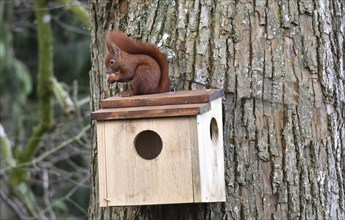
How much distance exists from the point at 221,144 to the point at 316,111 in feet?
1.13

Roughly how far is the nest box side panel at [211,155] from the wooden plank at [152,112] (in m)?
0.03

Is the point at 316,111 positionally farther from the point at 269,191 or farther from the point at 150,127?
the point at 150,127

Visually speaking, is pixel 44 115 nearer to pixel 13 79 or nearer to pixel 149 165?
pixel 149 165

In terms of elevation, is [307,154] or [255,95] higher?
[255,95]

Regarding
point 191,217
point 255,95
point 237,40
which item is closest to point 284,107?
point 255,95

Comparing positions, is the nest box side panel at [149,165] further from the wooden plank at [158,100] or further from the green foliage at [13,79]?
the green foliage at [13,79]

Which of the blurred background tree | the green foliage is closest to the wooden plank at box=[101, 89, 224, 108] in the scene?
the blurred background tree

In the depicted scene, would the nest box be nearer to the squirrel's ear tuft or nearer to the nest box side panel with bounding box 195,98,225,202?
the nest box side panel with bounding box 195,98,225,202

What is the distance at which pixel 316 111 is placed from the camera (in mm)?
2596

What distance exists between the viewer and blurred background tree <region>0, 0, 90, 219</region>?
452cm

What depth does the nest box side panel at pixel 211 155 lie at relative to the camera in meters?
2.30

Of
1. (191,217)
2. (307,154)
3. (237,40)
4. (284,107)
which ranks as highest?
(237,40)

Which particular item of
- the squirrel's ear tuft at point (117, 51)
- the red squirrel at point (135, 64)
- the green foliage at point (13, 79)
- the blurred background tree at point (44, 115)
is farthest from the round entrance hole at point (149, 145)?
the green foliage at point (13, 79)

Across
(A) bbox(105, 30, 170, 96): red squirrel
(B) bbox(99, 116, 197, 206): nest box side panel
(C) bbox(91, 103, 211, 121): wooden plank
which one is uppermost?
(A) bbox(105, 30, 170, 96): red squirrel
